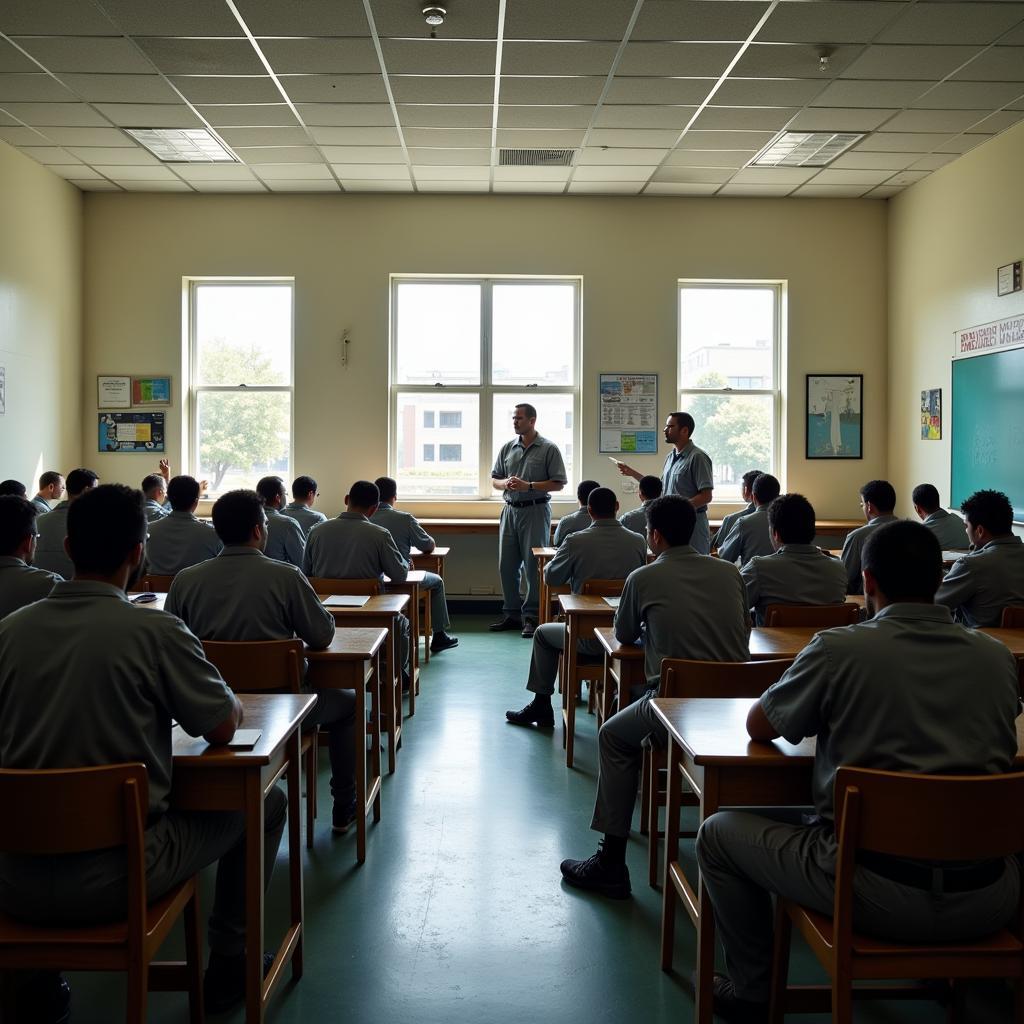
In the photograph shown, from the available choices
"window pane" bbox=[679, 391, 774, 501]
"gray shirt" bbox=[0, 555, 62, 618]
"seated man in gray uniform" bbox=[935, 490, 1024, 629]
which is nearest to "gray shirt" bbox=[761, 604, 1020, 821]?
"seated man in gray uniform" bbox=[935, 490, 1024, 629]

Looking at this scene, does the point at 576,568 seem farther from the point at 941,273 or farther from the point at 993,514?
the point at 941,273

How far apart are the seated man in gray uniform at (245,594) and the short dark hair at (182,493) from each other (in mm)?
1560

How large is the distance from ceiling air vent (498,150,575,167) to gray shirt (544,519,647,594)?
11.0 ft

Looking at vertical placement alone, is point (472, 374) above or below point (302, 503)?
above

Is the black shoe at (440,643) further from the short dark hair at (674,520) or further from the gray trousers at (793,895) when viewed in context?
the gray trousers at (793,895)

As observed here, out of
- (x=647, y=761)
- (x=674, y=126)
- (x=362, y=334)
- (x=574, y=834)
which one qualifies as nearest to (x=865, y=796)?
(x=647, y=761)

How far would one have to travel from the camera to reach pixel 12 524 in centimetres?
303

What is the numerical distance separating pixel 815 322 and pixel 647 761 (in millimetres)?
6006

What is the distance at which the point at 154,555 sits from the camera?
4.57m

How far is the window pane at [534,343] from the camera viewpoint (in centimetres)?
802

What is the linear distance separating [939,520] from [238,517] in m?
4.10

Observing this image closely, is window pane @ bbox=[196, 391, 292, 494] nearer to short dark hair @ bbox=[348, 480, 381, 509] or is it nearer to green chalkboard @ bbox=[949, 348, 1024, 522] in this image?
short dark hair @ bbox=[348, 480, 381, 509]

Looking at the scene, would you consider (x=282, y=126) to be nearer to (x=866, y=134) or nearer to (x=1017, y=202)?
(x=866, y=134)

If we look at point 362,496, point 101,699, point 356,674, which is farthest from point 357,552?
point 101,699
